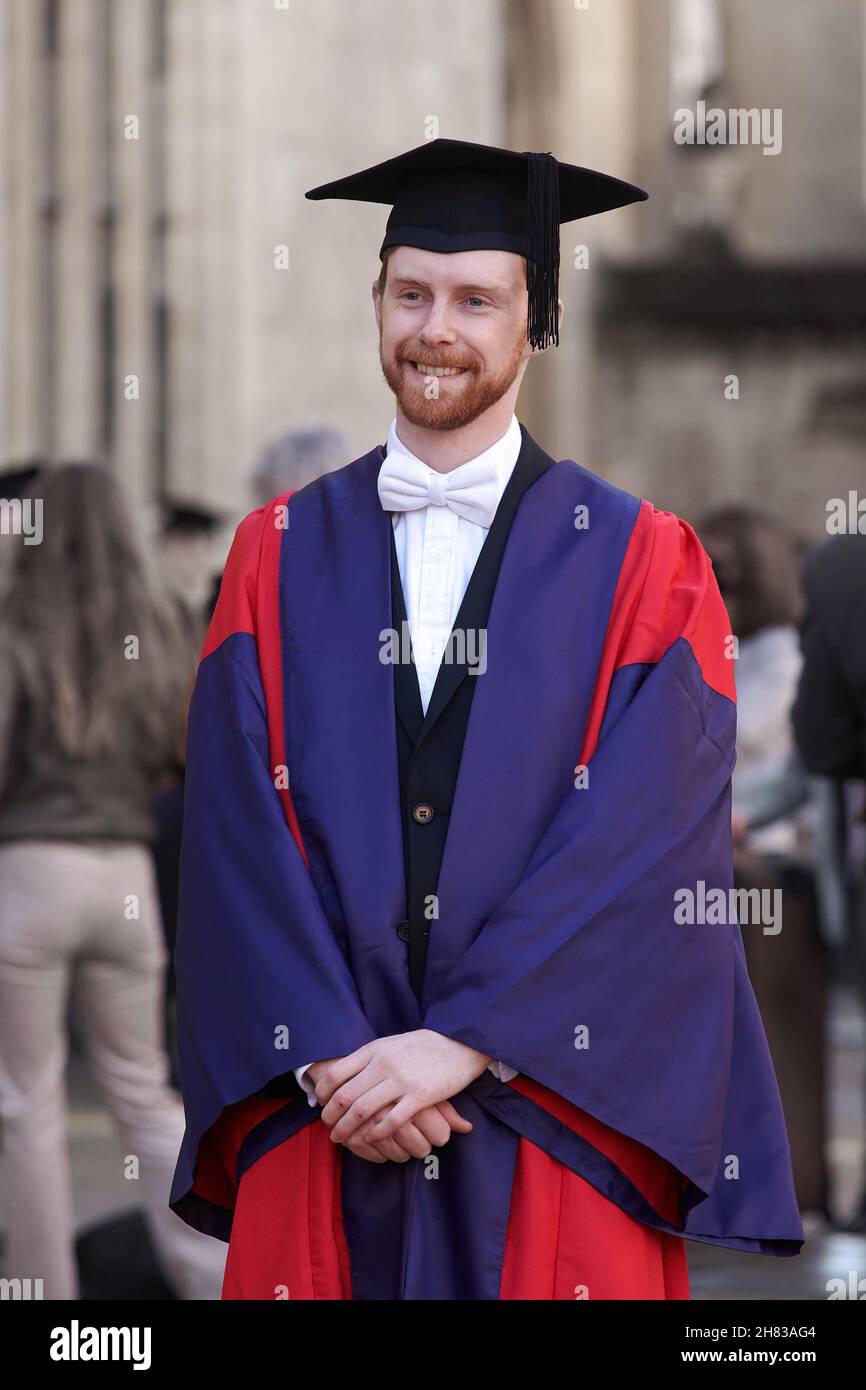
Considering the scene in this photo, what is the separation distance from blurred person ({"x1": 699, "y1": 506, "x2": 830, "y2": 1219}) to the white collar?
3252 millimetres

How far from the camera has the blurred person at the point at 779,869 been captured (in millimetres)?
6688

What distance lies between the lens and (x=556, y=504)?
11.2 ft

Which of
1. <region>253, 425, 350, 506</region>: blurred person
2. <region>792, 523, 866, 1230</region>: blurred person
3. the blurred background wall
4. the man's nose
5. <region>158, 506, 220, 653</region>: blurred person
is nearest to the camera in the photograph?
the man's nose

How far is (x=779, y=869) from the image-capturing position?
6.86m

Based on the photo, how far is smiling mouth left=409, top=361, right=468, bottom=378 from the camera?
3.31 metres

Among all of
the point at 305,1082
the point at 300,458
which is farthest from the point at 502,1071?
the point at 300,458

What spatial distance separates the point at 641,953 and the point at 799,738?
1.98m

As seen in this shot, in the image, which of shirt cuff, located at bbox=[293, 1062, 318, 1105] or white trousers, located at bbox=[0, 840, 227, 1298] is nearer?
shirt cuff, located at bbox=[293, 1062, 318, 1105]

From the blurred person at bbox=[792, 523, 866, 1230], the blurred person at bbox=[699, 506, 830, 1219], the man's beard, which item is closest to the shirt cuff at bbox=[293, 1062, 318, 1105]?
the man's beard

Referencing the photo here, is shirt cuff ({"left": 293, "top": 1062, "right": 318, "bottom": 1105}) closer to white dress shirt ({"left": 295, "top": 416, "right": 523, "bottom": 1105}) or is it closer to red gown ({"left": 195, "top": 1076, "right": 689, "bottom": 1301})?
red gown ({"left": 195, "top": 1076, "right": 689, "bottom": 1301})

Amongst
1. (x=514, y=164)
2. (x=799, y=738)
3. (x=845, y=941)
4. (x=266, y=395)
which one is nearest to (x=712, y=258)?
(x=266, y=395)

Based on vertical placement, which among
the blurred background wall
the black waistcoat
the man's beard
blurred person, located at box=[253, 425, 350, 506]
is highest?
the blurred background wall

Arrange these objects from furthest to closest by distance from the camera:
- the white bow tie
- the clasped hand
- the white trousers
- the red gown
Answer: the white trousers, the white bow tie, the red gown, the clasped hand

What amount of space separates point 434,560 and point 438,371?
30 centimetres
